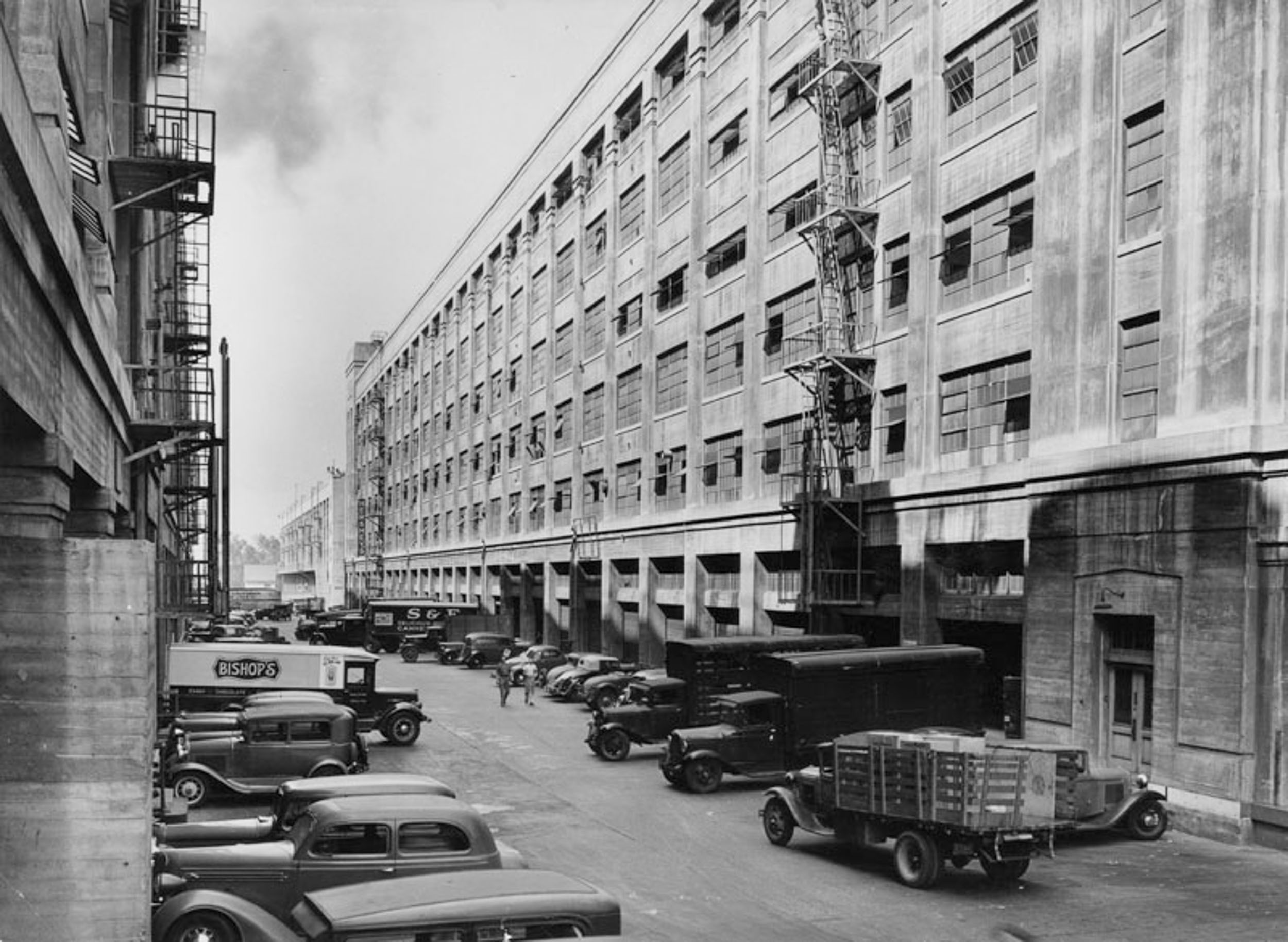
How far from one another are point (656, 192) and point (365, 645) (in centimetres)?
2781

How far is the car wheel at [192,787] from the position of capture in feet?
72.6

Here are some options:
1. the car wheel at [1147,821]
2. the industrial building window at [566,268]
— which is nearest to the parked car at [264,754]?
the car wheel at [1147,821]

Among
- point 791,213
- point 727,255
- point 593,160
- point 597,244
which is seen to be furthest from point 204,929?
point 593,160

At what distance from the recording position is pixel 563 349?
6450 cm

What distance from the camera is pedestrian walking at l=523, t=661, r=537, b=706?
40.5 m

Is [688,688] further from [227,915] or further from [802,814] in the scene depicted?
[227,915]

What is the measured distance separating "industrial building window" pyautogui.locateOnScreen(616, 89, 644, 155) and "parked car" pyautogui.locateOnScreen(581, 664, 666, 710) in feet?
86.3

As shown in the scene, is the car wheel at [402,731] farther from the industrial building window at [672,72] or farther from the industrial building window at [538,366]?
the industrial building window at [538,366]

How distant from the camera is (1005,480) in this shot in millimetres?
27297

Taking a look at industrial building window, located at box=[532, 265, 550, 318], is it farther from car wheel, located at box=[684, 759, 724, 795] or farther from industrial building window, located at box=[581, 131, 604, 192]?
car wheel, located at box=[684, 759, 724, 795]

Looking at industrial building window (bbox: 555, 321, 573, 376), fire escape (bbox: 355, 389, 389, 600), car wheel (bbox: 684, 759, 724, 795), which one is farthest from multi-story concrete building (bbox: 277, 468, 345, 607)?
car wheel (bbox: 684, 759, 724, 795)

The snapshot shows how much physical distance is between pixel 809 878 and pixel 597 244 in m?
45.9

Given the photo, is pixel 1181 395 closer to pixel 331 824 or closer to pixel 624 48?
pixel 331 824

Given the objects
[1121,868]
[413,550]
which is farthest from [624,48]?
[413,550]
